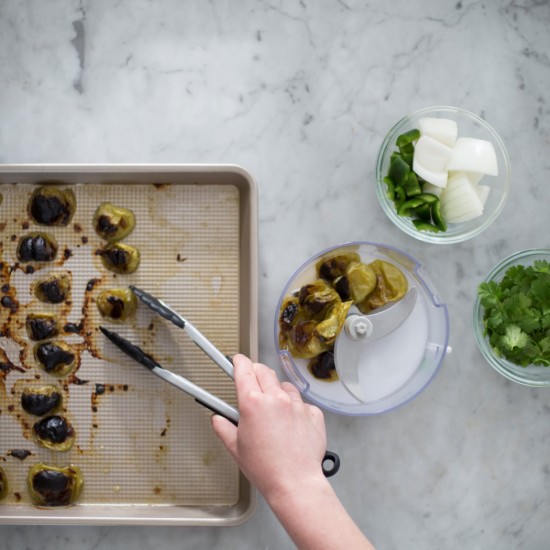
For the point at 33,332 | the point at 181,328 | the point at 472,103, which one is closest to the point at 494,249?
the point at 472,103

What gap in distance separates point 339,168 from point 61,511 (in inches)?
31.8

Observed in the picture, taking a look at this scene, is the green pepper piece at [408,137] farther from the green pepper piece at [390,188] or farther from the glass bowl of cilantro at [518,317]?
the glass bowl of cilantro at [518,317]

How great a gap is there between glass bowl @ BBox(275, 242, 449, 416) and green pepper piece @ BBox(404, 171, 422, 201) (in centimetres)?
11

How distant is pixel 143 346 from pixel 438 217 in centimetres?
58

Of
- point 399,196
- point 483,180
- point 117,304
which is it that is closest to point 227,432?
point 117,304

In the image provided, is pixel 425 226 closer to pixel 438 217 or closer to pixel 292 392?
pixel 438 217

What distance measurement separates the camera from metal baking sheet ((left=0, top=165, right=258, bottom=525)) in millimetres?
1295

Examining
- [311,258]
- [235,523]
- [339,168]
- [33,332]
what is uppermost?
[339,168]

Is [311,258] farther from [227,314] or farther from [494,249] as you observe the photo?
[494,249]

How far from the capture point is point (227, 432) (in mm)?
1145

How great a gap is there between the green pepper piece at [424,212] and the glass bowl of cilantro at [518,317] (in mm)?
158

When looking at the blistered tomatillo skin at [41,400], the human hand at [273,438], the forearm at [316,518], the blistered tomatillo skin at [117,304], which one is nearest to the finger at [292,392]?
the human hand at [273,438]

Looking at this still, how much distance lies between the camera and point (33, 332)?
1.28 meters

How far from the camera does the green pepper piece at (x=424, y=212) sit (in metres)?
1.31
